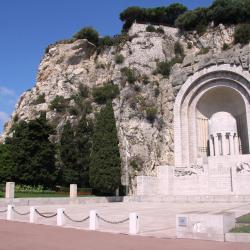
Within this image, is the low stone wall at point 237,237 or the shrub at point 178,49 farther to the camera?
the shrub at point 178,49

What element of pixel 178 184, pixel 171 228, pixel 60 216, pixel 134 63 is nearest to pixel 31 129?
pixel 178 184

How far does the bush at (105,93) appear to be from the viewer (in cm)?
3881

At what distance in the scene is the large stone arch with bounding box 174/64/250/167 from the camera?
3125 cm

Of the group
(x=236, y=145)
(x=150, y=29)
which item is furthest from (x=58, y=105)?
(x=236, y=145)

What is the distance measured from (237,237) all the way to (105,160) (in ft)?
68.5

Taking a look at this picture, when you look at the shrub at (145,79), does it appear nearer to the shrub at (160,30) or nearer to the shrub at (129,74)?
the shrub at (129,74)

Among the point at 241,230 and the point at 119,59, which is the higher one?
the point at 119,59

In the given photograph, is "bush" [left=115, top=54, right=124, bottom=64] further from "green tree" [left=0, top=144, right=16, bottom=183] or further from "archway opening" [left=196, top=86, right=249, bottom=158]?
"green tree" [left=0, top=144, right=16, bottom=183]

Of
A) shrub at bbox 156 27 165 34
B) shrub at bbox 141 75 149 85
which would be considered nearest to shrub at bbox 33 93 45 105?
shrub at bbox 141 75 149 85

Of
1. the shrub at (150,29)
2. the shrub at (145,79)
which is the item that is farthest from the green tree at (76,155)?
the shrub at (150,29)

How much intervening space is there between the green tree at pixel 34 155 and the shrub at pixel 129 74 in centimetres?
1188

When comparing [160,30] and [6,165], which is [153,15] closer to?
[160,30]

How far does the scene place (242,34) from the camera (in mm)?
40594

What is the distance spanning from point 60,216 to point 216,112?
2486cm
